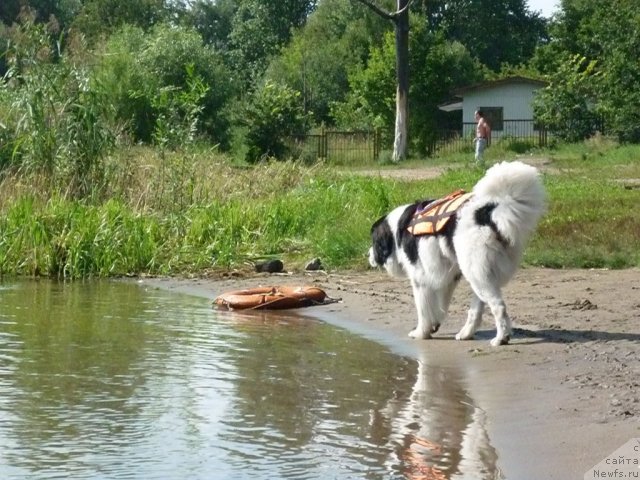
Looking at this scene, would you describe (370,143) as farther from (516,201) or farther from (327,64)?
(516,201)

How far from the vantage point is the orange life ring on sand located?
13.8m

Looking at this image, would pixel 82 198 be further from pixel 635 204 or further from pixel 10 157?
pixel 635 204

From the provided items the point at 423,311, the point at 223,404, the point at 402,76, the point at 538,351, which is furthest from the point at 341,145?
the point at 223,404

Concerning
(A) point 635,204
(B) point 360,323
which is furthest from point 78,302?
(A) point 635,204

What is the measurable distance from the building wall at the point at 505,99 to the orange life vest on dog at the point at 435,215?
153ft

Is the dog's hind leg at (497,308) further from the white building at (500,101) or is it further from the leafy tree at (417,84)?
the white building at (500,101)

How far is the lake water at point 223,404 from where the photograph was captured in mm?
7406

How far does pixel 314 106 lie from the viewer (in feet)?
235

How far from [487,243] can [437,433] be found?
280 cm

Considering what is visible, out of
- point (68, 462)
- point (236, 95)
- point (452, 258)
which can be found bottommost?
point (68, 462)

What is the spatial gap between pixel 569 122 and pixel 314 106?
25.3 meters

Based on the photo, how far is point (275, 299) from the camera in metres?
13.8

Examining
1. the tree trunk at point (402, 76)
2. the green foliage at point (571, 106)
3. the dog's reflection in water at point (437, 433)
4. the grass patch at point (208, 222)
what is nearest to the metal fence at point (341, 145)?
the tree trunk at point (402, 76)

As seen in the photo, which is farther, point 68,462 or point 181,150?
point 181,150
